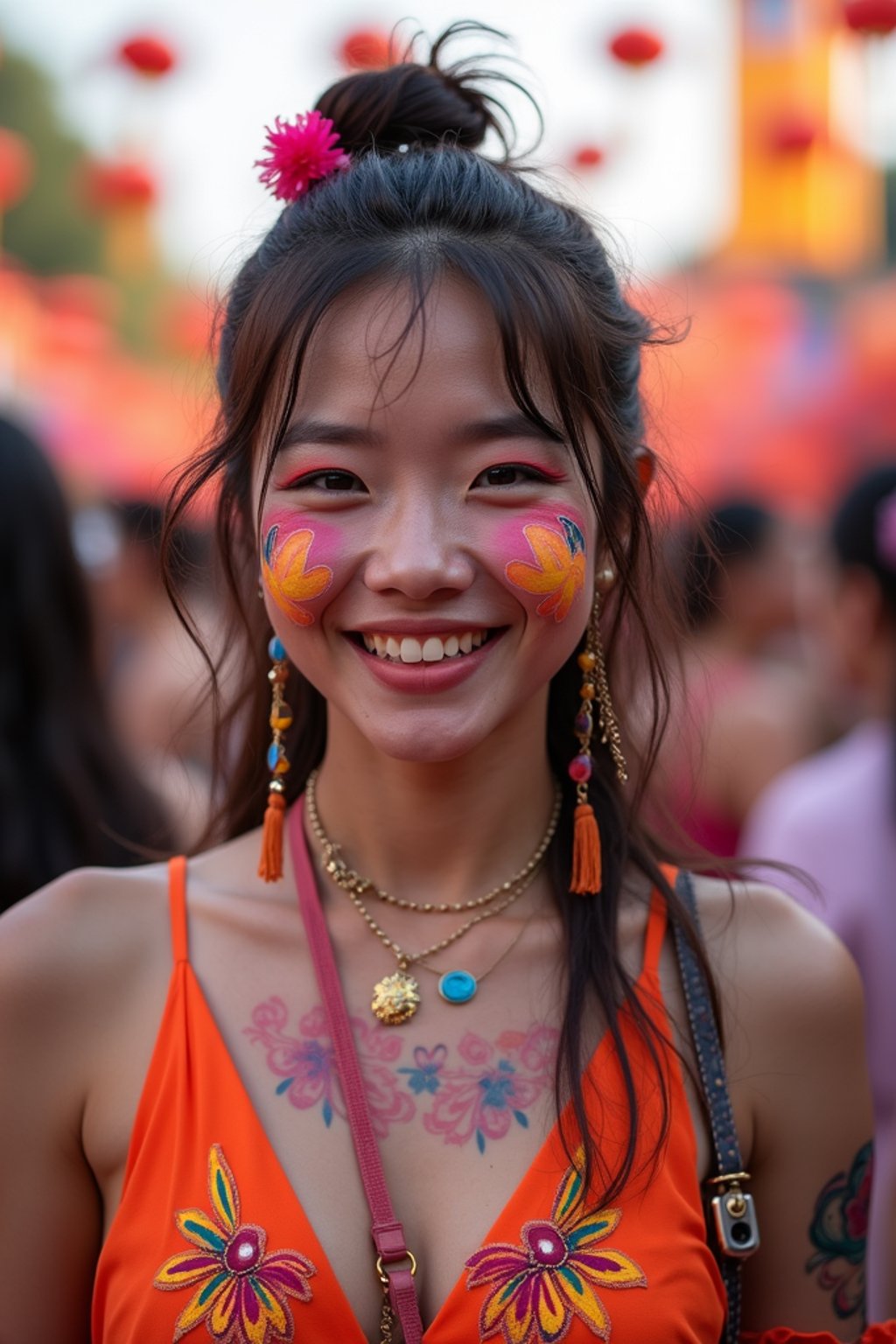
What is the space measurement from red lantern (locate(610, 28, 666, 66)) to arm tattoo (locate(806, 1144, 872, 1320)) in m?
3.42

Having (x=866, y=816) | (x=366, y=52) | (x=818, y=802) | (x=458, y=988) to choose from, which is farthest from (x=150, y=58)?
(x=458, y=988)

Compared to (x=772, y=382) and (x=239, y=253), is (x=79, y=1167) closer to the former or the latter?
(x=239, y=253)

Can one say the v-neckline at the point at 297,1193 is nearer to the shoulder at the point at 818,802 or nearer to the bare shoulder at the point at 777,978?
the bare shoulder at the point at 777,978

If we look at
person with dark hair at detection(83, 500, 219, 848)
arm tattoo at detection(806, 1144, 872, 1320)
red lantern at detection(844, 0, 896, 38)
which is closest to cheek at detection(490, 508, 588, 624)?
arm tattoo at detection(806, 1144, 872, 1320)

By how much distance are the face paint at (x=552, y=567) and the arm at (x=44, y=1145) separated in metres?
0.77

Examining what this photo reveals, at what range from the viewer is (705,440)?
18656 millimetres

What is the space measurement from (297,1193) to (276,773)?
604 millimetres

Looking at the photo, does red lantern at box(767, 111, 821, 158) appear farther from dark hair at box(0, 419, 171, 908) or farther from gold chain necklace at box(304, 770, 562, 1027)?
gold chain necklace at box(304, 770, 562, 1027)

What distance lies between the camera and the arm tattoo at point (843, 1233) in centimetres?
217

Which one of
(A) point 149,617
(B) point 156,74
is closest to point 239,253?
(B) point 156,74

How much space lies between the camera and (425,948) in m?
2.20

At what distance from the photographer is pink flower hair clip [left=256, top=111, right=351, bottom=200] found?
2221mm

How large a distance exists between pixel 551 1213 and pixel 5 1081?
2.34 ft

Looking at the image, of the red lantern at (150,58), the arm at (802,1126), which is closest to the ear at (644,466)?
the arm at (802,1126)
